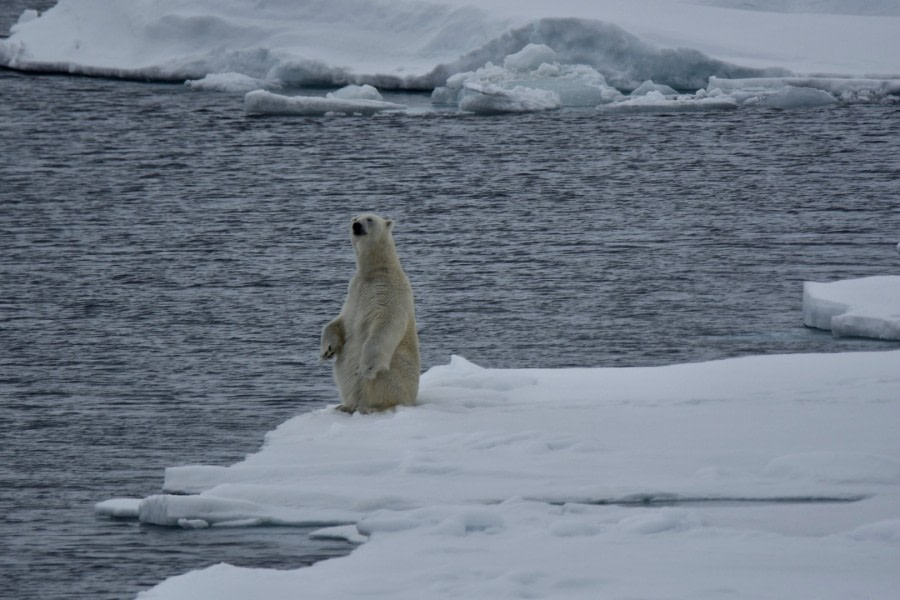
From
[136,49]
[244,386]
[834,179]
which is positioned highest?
[136,49]

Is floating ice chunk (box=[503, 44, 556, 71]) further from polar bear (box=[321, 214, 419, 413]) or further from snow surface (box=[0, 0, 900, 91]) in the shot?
polar bear (box=[321, 214, 419, 413])

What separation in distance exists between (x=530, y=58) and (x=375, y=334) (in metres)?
16.1

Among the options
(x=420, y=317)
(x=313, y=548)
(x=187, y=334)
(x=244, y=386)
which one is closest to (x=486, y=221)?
(x=420, y=317)

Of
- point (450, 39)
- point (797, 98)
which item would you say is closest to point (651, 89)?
point (797, 98)

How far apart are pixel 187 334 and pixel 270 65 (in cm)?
1448

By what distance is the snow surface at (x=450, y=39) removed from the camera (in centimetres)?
2341

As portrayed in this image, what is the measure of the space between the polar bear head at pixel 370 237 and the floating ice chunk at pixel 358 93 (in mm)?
15916

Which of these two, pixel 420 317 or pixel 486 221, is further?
pixel 486 221

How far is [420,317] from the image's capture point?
12242mm

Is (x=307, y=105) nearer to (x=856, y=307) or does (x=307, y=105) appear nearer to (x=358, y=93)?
(x=358, y=93)

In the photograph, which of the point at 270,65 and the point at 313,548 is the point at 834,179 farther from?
the point at 313,548

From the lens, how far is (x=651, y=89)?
76.4 feet

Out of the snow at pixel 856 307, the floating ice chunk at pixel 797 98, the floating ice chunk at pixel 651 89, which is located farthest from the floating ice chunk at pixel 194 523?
the floating ice chunk at pixel 797 98

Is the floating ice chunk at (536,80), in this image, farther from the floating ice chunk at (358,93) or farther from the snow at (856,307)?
the snow at (856,307)
